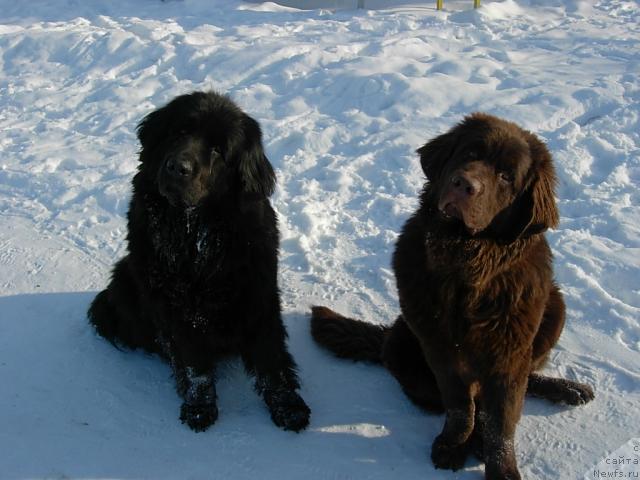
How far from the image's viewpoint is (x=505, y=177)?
212cm

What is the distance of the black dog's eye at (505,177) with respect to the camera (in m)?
2.12

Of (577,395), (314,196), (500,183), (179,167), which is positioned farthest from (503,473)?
(314,196)

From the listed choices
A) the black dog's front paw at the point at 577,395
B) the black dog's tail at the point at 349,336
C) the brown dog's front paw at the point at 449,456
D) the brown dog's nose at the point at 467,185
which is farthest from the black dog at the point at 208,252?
the black dog's front paw at the point at 577,395

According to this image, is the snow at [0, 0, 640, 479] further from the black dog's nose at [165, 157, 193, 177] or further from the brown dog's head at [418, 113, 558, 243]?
the black dog's nose at [165, 157, 193, 177]

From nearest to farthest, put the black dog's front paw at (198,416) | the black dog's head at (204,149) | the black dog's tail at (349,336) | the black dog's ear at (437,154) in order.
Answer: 1. the black dog's ear at (437,154)
2. the black dog's head at (204,149)
3. the black dog's front paw at (198,416)
4. the black dog's tail at (349,336)

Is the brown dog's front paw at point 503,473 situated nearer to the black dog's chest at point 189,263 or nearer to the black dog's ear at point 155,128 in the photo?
the black dog's chest at point 189,263

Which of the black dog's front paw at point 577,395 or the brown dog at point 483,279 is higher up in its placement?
the brown dog at point 483,279

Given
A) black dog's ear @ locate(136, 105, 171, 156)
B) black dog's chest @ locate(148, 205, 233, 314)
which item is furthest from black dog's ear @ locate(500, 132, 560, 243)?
black dog's ear @ locate(136, 105, 171, 156)

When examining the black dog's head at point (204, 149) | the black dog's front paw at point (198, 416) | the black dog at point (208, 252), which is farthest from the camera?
the black dog's front paw at point (198, 416)

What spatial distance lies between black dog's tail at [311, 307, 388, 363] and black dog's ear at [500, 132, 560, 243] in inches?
41.6

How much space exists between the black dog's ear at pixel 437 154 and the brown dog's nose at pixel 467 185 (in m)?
0.27

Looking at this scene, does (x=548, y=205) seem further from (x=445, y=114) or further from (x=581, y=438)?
(x=445, y=114)

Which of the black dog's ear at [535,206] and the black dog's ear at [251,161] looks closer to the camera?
the black dog's ear at [535,206]

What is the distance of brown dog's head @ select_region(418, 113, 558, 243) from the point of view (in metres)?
2.05
